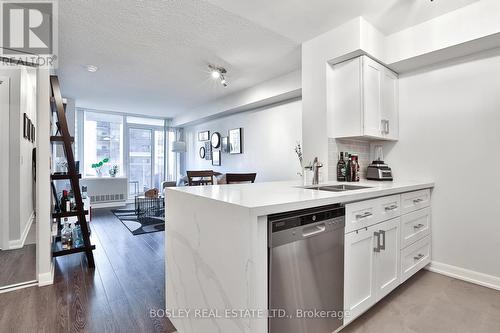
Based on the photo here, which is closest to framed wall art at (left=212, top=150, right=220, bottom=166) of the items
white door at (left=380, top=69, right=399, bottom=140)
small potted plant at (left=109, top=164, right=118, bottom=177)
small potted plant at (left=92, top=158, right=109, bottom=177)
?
small potted plant at (left=109, top=164, right=118, bottom=177)

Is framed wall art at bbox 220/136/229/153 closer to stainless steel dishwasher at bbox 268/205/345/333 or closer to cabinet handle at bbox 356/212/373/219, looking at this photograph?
cabinet handle at bbox 356/212/373/219

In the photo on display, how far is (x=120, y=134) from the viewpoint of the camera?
6797 millimetres

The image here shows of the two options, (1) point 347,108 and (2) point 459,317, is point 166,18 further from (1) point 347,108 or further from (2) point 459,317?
(2) point 459,317

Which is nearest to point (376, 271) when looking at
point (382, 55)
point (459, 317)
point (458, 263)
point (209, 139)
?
point (459, 317)

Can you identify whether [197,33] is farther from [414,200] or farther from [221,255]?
[414,200]

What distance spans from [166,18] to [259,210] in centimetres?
227

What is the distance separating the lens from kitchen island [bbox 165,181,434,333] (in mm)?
1028

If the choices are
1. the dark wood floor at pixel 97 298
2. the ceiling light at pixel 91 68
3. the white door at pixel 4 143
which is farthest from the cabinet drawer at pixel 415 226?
the ceiling light at pixel 91 68

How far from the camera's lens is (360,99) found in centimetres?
237

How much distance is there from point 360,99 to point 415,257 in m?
1.57

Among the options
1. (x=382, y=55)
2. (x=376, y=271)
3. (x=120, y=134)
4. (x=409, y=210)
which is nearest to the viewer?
(x=376, y=271)

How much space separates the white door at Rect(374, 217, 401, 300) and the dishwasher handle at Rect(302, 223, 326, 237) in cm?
66

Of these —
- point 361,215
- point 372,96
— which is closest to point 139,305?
point 361,215

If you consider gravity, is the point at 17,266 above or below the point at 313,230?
below
